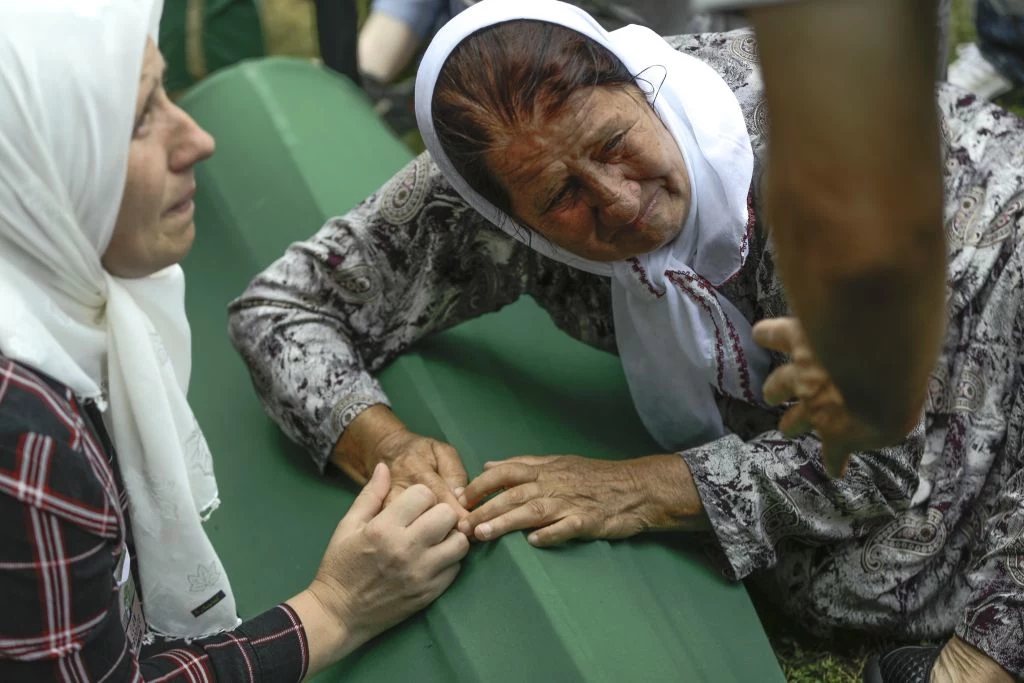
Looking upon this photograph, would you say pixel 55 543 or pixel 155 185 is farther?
pixel 155 185

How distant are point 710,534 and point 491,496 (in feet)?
1.29

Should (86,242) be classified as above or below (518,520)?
above

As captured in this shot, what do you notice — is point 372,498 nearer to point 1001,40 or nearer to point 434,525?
point 434,525

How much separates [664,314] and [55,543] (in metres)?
1.02

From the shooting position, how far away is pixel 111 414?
1.64 metres

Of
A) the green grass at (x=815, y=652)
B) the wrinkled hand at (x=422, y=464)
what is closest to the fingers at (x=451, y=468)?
the wrinkled hand at (x=422, y=464)

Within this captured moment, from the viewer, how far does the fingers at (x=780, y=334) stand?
95 centimetres

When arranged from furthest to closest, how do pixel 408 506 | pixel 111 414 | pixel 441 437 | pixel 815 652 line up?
pixel 815 652 → pixel 441 437 → pixel 408 506 → pixel 111 414

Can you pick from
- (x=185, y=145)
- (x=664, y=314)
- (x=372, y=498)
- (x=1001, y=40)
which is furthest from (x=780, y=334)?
(x=1001, y=40)

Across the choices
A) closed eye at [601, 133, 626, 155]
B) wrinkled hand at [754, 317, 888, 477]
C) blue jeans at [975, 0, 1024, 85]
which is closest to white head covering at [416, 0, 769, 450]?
closed eye at [601, 133, 626, 155]

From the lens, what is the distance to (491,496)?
1961mm

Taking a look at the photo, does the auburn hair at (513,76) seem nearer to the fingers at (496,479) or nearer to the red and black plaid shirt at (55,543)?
the fingers at (496,479)

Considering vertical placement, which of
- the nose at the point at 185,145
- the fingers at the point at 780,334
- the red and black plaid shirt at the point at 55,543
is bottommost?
the red and black plaid shirt at the point at 55,543

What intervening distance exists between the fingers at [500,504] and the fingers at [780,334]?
0.95 metres
